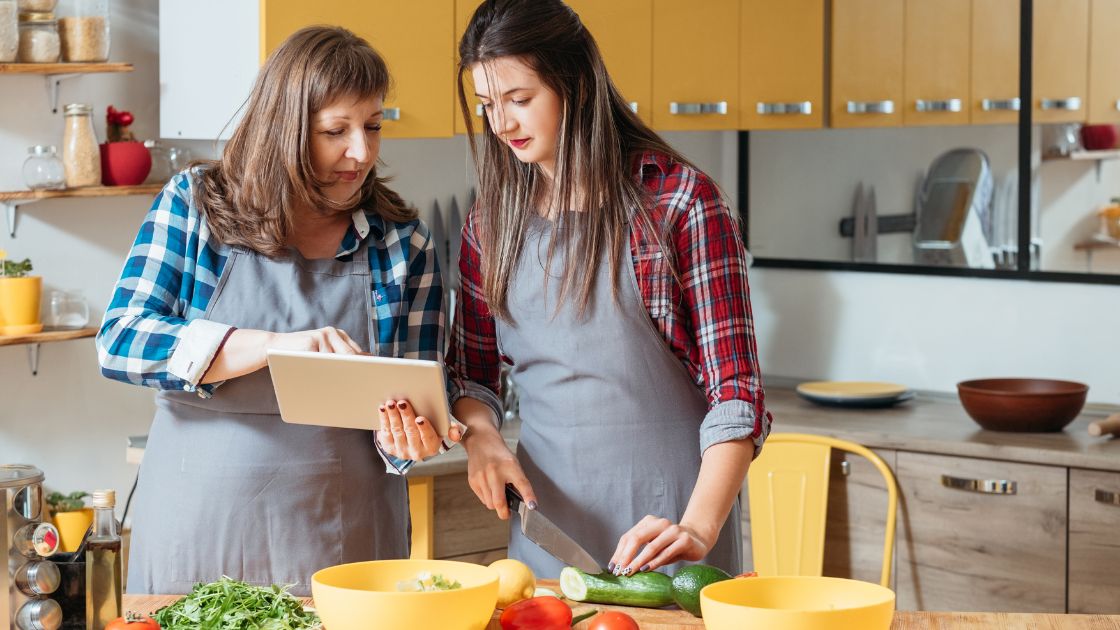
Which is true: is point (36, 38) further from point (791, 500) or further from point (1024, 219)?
point (1024, 219)

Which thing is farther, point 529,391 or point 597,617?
point 529,391

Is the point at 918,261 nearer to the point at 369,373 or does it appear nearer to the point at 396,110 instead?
the point at 396,110

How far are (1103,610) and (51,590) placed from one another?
7.33 feet

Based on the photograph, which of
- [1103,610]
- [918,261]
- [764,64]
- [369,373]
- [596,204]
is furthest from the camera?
[918,261]

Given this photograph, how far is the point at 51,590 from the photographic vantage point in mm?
1325

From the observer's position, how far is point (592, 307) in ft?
6.04

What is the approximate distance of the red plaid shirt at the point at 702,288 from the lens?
5.72 ft

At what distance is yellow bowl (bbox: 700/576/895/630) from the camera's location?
123cm

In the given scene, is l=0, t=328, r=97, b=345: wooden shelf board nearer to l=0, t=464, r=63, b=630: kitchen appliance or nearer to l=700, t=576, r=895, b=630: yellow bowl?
l=0, t=464, r=63, b=630: kitchen appliance

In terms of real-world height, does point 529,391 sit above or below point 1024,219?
below

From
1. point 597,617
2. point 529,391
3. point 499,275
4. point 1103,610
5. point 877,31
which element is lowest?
point 1103,610

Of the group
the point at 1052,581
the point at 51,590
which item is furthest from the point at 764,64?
the point at 51,590

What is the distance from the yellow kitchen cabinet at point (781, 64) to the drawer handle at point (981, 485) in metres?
0.99

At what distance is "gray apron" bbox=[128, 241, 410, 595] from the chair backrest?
1.43m
